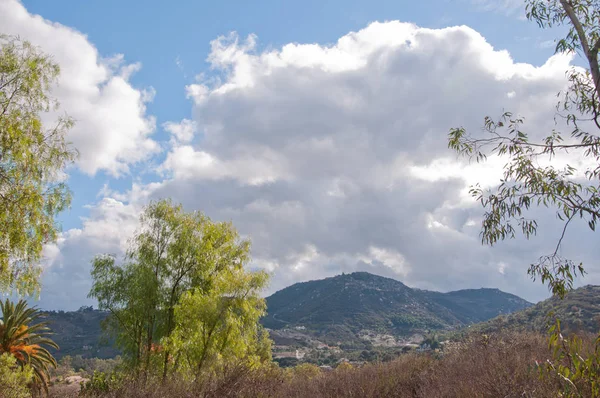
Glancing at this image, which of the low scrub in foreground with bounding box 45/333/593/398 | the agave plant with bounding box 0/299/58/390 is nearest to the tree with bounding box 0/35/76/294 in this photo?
the low scrub in foreground with bounding box 45/333/593/398

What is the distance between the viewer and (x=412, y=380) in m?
16.0

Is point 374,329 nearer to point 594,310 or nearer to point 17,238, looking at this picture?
point 594,310

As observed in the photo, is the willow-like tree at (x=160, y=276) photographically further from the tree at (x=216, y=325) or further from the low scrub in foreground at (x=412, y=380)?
the low scrub in foreground at (x=412, y=380)

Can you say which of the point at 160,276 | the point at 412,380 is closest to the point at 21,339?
the point at 160,276

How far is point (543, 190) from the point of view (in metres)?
8.59

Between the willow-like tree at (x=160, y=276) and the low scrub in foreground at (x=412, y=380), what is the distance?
21.7ft

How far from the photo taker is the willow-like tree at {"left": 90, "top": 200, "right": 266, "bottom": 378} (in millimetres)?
21797

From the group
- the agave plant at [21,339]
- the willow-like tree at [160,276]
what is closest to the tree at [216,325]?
the willow-like tree at [160,276]

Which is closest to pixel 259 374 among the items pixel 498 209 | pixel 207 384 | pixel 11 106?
pixel 207 384

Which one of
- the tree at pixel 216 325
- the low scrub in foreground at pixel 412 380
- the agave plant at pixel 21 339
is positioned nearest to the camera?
the low scrub in foreground at pixel 412 380

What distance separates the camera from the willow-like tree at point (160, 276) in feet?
71.5

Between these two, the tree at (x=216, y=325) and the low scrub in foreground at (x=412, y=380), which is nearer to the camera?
the low scrub in foreground at (x=412, y=380)

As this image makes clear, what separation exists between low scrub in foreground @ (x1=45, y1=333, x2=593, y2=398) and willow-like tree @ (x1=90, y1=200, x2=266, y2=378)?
6614 mm

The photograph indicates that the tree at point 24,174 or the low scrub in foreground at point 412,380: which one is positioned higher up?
A: the tree at point 24,174
